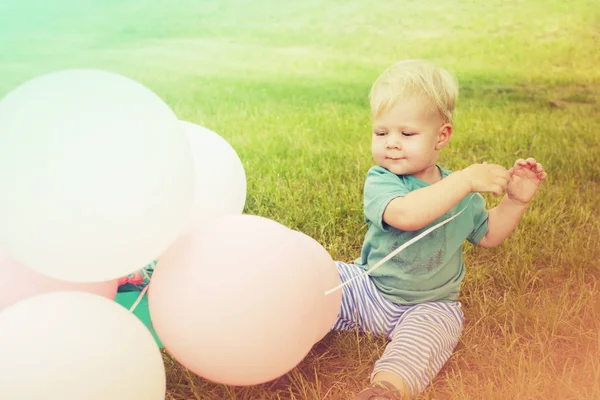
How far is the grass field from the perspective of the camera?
118 centimetres

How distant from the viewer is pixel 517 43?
2695 millimetres

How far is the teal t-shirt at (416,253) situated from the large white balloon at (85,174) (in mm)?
446

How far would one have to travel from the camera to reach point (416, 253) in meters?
1.20

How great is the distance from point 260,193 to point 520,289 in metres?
0.78

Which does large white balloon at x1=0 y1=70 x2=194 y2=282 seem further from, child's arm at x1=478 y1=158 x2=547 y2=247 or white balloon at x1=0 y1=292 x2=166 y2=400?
child's arm at x1=478 y1=158 x2=547 y2=247

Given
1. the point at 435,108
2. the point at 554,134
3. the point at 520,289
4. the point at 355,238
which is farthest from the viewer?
the point at 554,134

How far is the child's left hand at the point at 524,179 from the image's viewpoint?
1.18 m

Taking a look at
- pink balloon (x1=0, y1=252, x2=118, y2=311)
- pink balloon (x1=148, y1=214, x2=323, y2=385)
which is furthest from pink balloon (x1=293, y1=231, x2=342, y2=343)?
pink balloon (x1=0, y1=252, x2=118, y2=311)

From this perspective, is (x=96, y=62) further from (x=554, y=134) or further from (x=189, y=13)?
(x=554, y=134)

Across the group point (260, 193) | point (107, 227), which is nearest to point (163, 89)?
point (260, 193)

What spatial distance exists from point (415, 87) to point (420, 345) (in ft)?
1.50

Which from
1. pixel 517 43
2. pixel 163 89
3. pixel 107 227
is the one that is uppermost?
pixel 107 227

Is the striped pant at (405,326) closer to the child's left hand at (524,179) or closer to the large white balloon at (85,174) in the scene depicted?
the child's left hand at (524,179)

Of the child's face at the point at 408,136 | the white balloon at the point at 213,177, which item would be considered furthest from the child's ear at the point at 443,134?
the white balloon at the point at 213,177
